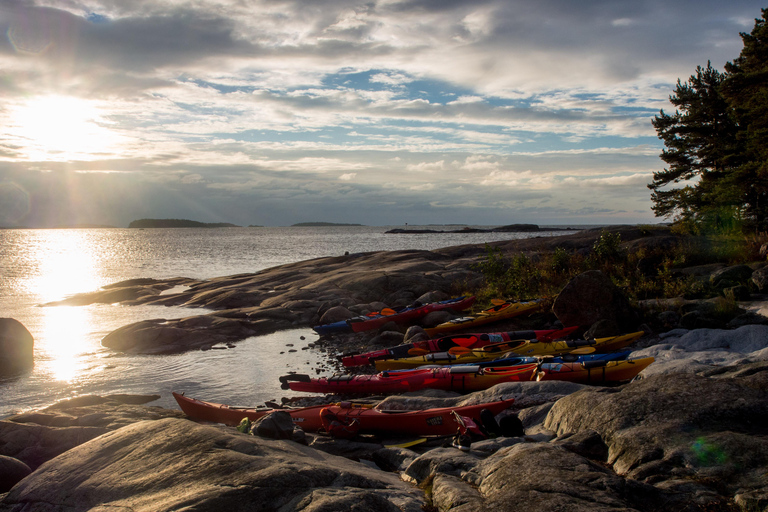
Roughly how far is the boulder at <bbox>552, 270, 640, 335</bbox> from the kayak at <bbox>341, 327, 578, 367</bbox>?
48 centimetres

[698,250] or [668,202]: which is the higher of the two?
[668,202]

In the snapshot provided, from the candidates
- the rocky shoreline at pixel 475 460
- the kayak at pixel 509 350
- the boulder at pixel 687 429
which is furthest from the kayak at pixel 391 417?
the kayak at pixel 509 350

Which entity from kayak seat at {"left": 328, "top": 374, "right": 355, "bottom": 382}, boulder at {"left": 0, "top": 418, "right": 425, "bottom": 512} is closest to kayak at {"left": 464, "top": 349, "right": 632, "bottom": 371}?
kayak seat at {"left": 328, "top": 374, "right": 355, "bottom": 382}

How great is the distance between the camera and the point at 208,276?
39.3 meters

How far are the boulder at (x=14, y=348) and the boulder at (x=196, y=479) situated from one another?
1171 cm

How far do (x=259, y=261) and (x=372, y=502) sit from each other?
50396mm

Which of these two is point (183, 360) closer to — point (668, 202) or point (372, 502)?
point (372, 502)

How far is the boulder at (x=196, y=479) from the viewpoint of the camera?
11.8 ft

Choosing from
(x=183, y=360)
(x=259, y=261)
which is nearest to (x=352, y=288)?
(x=183, y=360)

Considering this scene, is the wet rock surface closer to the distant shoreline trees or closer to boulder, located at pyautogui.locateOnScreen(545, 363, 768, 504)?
the distant shoreline trees

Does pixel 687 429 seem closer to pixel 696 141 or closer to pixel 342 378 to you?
pixel 342 378

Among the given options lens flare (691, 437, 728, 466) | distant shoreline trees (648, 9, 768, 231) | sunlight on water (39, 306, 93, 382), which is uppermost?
distant shoreline trees (648, 9, 768, 231)

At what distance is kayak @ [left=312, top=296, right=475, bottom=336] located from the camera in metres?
16.7

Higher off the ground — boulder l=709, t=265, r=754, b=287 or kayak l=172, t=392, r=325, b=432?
boulder l=709, t=265, r=754, b=287
